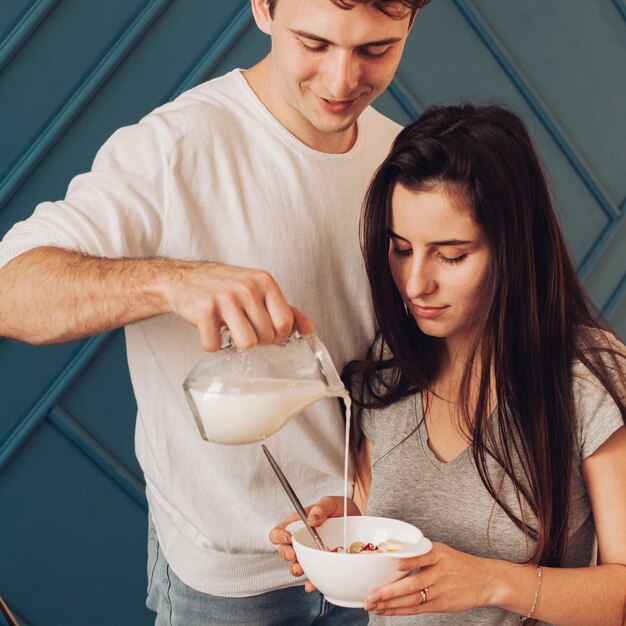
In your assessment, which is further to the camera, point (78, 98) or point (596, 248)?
point (596, 248)

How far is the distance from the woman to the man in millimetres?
96

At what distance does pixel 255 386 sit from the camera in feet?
3.37

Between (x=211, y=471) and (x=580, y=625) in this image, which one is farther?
(x=211, y=471)

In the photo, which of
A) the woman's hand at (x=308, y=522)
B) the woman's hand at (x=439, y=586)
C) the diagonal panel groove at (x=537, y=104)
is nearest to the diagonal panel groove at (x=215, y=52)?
the diagonal panel groove at (x=537, y=104)

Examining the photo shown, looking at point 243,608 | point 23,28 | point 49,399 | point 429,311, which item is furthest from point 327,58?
point 49,399

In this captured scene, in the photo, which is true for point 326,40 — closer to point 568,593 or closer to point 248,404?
point 248,404

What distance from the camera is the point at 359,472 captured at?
1.52 meters

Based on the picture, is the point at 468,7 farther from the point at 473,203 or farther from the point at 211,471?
the point at 211,471

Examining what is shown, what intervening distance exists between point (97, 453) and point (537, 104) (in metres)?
1.40

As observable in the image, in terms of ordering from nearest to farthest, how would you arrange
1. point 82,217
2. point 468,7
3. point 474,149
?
1. point 82,217
2. point 474,149
3. point 468,7

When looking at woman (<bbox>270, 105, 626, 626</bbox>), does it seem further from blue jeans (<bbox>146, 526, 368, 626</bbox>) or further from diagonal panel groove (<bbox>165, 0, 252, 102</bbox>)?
diagonal panel groove (<bbox>165, 0, 252, 102</bbox>)

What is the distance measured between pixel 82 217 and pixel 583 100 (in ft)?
5.54

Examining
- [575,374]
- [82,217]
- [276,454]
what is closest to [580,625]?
[575,374]

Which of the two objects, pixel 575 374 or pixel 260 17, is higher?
pixel 260 17
